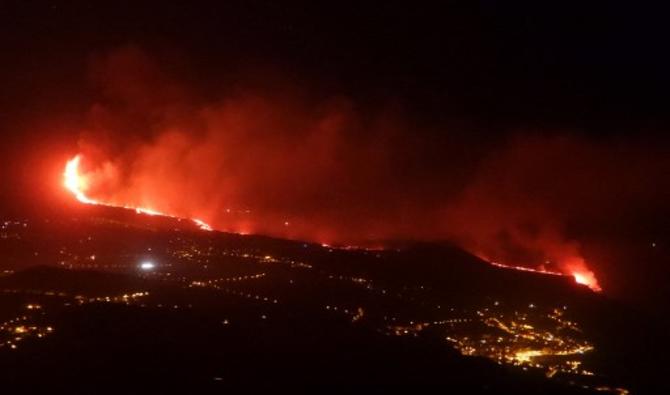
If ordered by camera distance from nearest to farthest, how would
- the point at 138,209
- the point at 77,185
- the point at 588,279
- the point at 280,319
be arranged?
the point at 280,319, the point at 588,279, the point at 138,209, the point at 77,185

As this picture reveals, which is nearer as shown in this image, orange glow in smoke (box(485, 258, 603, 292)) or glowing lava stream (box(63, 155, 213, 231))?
orange glow in smoke (box(485, 258, 603, 292))

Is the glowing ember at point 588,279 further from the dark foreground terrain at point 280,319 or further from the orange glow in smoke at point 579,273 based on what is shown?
the dark foreground terrain at point 280,319

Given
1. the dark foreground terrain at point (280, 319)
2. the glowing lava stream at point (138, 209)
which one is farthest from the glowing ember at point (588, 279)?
the dark foreground terrain at point (280, 319)

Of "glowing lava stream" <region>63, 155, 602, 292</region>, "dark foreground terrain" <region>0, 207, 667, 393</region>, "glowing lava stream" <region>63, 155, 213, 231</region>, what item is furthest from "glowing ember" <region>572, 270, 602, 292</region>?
"glowing lava stream" <region>63, 155, 213, 231</region>

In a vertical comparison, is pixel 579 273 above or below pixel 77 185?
below

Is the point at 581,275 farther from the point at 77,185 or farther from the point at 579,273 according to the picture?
the point at 77,185

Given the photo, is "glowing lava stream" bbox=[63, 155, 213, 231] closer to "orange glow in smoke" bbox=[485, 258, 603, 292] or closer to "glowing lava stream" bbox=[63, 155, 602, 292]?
"glowing lava stream" bbox=[63, 155, 602, 292]

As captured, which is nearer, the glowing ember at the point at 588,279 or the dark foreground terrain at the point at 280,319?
the dark foreground terrain at the point at 280,319

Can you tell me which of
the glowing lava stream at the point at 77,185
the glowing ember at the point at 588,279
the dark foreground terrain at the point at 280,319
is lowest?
the dark foreground terrain at the point at 280,319

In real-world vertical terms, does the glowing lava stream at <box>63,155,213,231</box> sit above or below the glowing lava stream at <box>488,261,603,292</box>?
A: above

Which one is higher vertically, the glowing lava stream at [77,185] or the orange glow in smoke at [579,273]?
Result: the glowing lava stream at [77,185]

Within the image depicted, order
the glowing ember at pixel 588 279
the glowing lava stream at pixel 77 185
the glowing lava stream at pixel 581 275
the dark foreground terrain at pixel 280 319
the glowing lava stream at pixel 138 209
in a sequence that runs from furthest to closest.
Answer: the glowing lava stream at pixel 77 185 < the glowing lava stream at pixel 138 209 < the glowing ember at pixel 588 279 < the glowing lava stream at pixel 581 275 < the dark foreground terrain at pixel 280 319

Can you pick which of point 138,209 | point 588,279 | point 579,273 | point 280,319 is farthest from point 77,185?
point 588,279

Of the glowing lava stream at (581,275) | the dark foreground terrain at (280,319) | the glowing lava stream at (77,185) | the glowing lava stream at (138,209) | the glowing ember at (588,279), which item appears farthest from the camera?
the glowing lava stream at (77,185)
